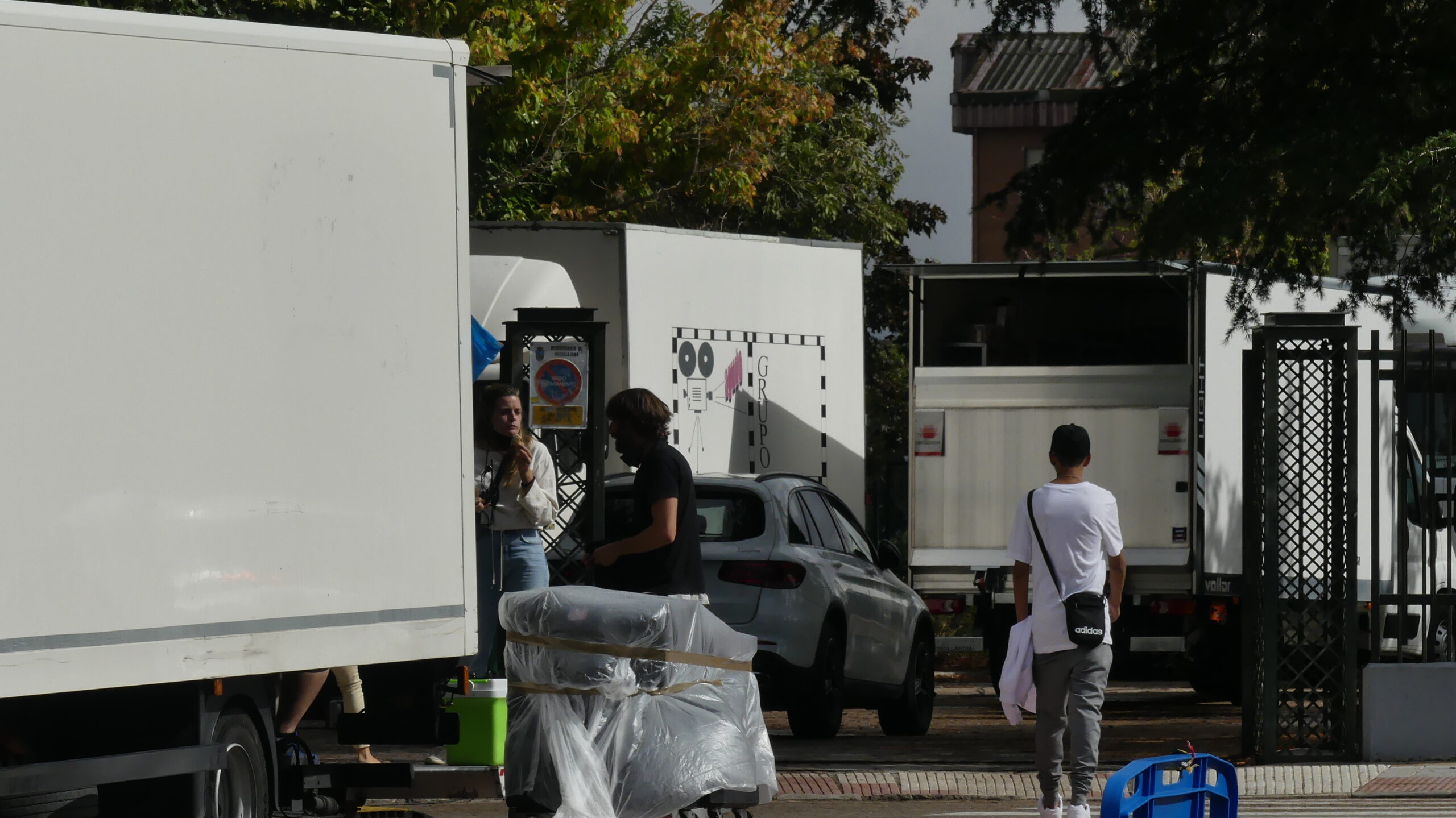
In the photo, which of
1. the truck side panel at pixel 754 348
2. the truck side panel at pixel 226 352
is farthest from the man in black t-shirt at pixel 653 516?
the truck side panel at pixel 754 348

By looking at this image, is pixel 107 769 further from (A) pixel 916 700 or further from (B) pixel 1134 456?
(B) pixel 1134 456

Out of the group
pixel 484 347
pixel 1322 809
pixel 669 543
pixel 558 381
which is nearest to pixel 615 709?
pixel 669 543

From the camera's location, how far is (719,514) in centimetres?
1209

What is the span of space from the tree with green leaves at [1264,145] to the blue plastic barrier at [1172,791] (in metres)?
6.74

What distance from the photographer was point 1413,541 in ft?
40.9

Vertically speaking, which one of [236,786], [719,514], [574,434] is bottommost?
[236,786]

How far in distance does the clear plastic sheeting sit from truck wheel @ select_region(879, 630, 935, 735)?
20.6 ft

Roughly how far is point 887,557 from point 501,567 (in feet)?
12.7

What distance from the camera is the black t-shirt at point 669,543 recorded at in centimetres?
834

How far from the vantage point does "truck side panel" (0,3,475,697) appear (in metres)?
5.45

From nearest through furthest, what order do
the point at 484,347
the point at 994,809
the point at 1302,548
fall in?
the point at 994,809 → the point at 1302,548 → the point at 484,347

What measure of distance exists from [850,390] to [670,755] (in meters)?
10.0

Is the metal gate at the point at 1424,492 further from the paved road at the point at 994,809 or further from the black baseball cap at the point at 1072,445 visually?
the black baseball cap at the point at 1072,445

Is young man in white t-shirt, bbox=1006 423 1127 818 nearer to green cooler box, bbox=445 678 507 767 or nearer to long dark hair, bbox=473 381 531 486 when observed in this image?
green cooler box, bbox=445 678 507 767
